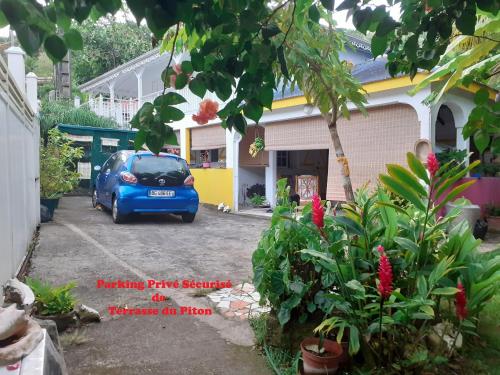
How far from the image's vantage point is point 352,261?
2863mm

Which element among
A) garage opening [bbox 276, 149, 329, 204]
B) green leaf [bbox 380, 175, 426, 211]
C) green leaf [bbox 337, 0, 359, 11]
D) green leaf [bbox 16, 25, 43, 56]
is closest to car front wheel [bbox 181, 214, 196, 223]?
garage opening [bbox 276, 149, 329, 204]

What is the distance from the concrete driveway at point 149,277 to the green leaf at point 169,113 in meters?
1.97

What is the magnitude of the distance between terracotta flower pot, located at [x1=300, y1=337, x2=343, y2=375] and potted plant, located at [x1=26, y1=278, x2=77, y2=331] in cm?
205

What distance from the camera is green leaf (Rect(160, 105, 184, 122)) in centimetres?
192

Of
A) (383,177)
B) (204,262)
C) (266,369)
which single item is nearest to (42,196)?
(204,262)

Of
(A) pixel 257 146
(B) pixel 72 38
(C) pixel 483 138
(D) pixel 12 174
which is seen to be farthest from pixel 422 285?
(A) pixel 257 146

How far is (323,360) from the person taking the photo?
2.65 metres

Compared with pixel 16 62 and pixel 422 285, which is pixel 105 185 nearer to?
pixel 16 62

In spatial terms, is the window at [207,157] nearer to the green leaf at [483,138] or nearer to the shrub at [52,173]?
the shrub at [52,173]

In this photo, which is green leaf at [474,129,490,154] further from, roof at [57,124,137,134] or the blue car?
roof at [57,124,137,134]

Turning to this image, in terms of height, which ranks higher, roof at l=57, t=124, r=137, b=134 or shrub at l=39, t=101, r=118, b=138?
shrub at l=39, t=101, r=118, b=138

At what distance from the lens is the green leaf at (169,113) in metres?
1.92

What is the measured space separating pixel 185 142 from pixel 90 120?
13.3 feet

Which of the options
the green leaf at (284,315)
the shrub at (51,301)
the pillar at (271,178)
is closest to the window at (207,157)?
the pillar at (271,178)
